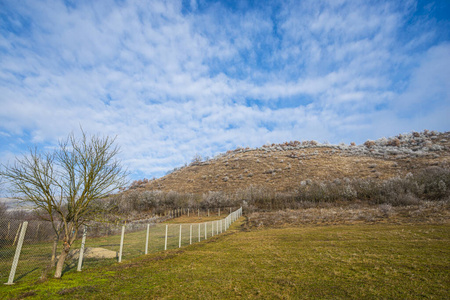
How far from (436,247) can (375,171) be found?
163 ft

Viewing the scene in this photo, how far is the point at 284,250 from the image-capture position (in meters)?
11.7

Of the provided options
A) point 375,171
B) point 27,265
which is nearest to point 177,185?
point 375,171

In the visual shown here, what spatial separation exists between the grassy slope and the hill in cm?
4382

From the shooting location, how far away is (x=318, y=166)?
6366cm

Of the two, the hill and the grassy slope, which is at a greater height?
the hill

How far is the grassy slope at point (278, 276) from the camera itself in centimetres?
592

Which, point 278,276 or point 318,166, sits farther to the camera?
point 318,166

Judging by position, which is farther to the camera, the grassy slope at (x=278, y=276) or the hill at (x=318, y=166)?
the hill at (x=318, y=166)

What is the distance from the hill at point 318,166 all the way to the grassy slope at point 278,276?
4382cm

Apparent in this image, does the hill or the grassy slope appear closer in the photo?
the grassy slope

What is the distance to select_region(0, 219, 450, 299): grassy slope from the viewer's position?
5918 mm

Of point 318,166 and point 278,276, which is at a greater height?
point 318,166

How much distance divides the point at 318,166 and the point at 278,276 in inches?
2447

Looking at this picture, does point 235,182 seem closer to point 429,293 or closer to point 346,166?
point 346,166
